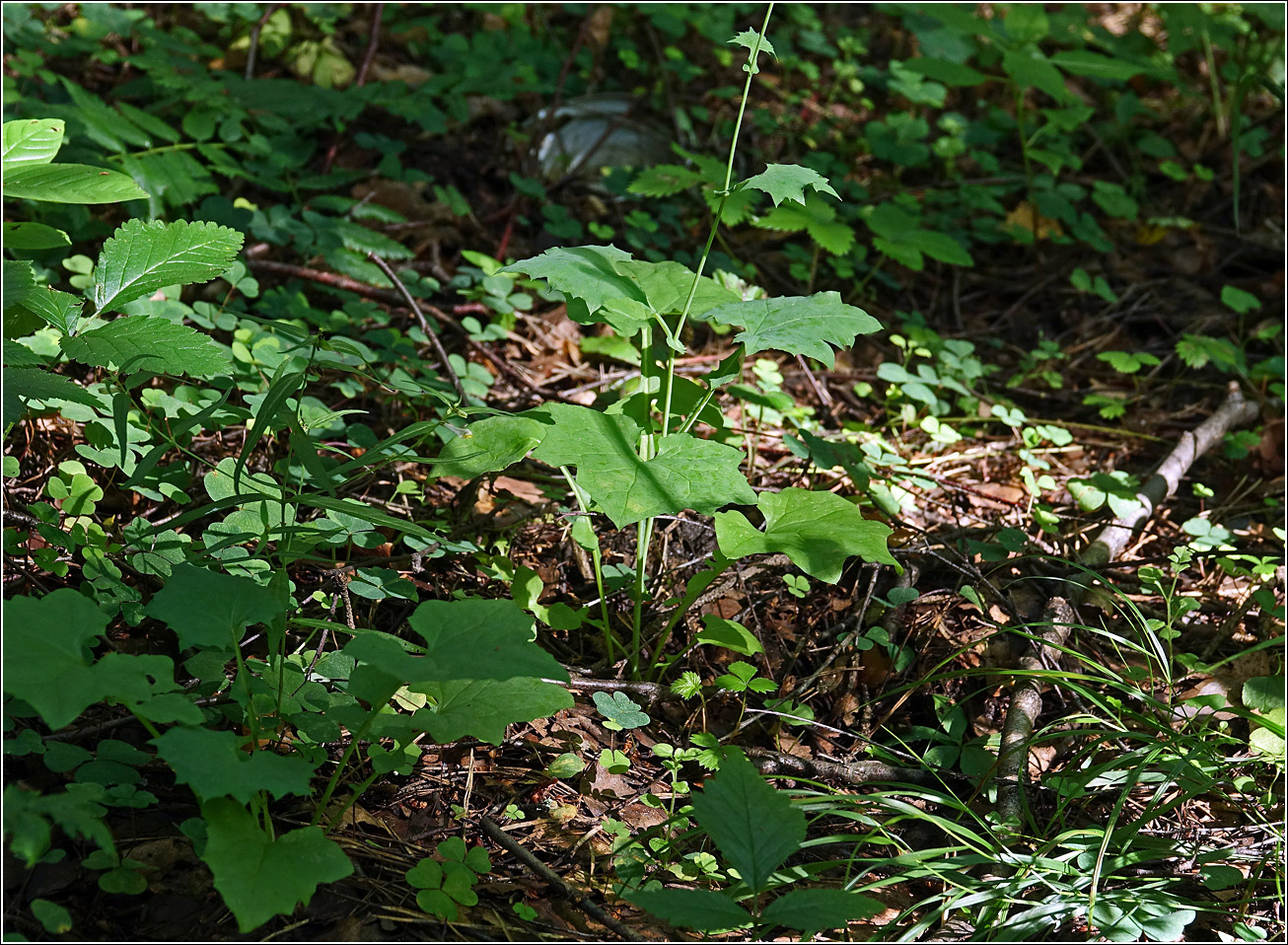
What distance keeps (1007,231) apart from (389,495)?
2.66 m

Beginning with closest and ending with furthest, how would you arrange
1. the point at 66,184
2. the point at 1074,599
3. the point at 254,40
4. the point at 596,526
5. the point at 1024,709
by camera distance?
the point at 66,184 < the point at 1024,709 < the point at 1074,599 < the point at 596,526 < the point at 254,40

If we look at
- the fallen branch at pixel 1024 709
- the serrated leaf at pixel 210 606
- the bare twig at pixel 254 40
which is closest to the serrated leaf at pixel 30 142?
the serrated leaf at pixel 210 606

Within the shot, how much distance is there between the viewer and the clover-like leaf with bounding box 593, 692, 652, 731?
5.65ft

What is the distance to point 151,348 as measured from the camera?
64.5 inches

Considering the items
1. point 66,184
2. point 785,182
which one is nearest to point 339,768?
point 66,184

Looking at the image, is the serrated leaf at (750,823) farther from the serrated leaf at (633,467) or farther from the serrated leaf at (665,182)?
the serrated leaf at (665,182)

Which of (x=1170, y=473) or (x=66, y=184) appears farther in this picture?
(x=1170, y=473)

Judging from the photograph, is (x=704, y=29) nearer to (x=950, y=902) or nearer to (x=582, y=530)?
(x=582, y=530)

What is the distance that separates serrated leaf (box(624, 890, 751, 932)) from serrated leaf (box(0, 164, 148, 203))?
133cm

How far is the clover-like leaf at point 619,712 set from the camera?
5.65ft

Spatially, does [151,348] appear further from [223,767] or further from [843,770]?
[843,770]

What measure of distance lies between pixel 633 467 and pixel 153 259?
95 centimetres

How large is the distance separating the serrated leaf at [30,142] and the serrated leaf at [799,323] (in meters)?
1.17

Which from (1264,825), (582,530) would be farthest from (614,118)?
(1264,825)
